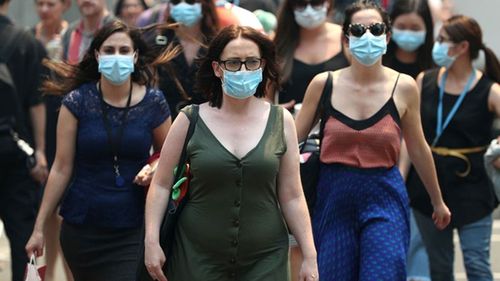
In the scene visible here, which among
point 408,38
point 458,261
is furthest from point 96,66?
point 458,261

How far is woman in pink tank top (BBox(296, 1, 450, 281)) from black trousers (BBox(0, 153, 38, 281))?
2075 mm

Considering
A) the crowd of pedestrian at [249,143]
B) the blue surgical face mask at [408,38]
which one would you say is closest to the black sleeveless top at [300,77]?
the crowd of pedestrian at [249,143]

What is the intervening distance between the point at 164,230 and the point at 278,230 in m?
0.46

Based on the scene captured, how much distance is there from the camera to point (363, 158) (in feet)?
22.8

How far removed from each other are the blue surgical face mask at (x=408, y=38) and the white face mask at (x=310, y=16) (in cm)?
71

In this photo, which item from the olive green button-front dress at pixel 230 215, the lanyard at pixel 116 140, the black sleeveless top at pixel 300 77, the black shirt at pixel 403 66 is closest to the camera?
the olive green button-front dress at pixel 230 215

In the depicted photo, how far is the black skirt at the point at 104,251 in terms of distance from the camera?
710cm

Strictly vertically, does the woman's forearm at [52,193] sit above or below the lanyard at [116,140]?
below

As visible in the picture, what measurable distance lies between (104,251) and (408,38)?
2.94m

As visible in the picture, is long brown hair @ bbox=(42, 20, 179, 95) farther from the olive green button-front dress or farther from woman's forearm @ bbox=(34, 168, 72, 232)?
the olive green button-front dress

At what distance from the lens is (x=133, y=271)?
7078 millimetres

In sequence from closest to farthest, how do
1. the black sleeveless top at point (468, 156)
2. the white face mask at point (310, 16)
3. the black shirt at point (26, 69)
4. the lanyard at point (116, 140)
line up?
the lanyard at point (116, 140)
the black sleeveless top at point (468, 156)
the white face mask at point (310, 16)
the black shirt at point (26, 69)

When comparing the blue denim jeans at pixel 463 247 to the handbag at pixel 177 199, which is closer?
the handbag at pixel 177 199

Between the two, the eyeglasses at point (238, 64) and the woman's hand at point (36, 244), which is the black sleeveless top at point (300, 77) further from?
the eyeglasses at point (238, 64)
